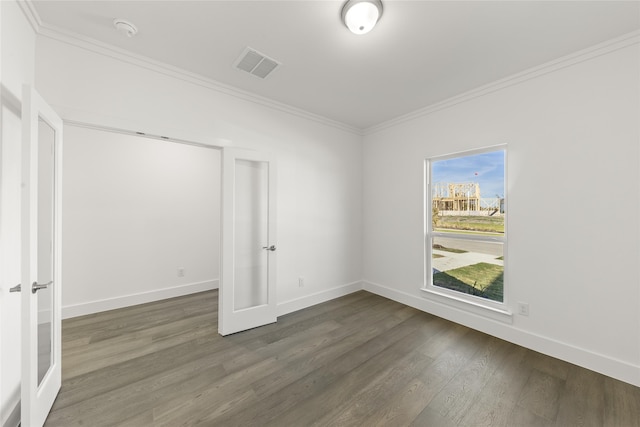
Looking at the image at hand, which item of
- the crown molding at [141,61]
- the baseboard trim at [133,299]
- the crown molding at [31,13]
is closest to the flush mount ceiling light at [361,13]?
the crown molding at [141,61]

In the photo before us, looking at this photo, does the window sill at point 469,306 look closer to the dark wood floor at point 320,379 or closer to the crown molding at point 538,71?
the dark wood floor at point 320,379

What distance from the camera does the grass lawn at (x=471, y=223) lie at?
286 cm

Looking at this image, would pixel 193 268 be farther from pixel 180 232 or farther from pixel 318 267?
pixel 318 267

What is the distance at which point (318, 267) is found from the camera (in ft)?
12.5

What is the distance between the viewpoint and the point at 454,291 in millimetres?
3250

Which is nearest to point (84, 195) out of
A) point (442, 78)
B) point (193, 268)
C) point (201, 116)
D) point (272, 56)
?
point (193, 268)

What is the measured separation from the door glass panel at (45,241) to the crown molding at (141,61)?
88 centimetres

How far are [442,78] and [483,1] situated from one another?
0.99 metres

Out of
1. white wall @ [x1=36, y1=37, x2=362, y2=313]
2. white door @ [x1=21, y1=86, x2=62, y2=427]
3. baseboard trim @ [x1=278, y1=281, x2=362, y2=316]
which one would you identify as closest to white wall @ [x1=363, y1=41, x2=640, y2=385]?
baseboard trim @ [x1=278, y1=281, x2=362, y2=316]

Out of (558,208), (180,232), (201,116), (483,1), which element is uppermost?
(483,1)

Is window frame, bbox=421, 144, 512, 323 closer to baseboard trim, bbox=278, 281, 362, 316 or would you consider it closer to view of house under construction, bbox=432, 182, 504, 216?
view of house under construction, bbox=432, 182, 504, 216

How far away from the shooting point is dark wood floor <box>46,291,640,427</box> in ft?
5.55

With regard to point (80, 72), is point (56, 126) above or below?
below

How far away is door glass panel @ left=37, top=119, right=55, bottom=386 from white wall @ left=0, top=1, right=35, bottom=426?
13cm
